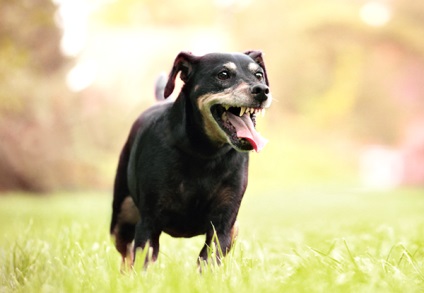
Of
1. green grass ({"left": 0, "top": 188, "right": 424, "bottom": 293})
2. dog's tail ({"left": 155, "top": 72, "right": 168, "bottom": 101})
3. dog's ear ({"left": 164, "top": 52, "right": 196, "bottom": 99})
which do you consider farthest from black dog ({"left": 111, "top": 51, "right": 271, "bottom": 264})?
dog's tail ({"left": 155, "top": 72, "right": 168, "bottom": 101})

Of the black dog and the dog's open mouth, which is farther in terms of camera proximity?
the black dog

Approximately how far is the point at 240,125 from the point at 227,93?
194 mm

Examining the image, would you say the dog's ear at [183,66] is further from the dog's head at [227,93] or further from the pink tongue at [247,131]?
the pink tongue at [247,131]

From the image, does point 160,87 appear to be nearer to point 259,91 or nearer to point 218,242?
point 259,91

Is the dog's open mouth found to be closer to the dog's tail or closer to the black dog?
the black dog

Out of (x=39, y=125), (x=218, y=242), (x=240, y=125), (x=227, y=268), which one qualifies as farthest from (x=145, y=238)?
(x=39, y=125)

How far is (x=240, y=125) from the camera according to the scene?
374 cm

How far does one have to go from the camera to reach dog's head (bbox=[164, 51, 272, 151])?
3.64 metres

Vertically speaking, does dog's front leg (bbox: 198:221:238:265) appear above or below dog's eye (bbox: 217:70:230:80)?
below

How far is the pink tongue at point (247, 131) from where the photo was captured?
3613mm

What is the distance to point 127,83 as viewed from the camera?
2377 centimetres

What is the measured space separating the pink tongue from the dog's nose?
182mm

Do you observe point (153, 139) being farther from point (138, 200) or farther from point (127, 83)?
point (127, 83)

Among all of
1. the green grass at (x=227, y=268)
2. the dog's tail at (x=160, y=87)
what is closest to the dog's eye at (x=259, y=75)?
the green grass at (x=227, y=268)
